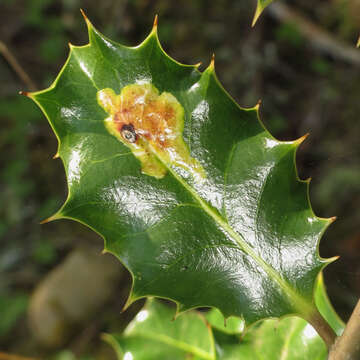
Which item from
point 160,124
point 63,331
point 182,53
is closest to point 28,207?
point 63,331

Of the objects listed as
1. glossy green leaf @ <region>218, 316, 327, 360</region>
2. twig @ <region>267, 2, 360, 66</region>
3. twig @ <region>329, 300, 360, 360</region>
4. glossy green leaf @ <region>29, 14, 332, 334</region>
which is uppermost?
glossy green leaf @ <region>29, 14, 332, 334</region>

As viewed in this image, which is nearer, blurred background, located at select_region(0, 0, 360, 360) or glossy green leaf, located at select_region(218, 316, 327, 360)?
glossy green leaf, located at select_region(218, 316, 327, 360)

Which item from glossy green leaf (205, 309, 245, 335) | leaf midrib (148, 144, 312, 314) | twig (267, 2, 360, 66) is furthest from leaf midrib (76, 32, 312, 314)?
twig (267, 2, 360, 66)

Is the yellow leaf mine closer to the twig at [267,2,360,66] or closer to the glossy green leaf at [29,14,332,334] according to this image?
the glossy green leaf at [29,14,332,334]

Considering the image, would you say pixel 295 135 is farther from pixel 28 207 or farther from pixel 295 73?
pixel 28 207

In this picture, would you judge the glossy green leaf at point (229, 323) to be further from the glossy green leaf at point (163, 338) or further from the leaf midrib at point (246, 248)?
the leaf midrib at point (246, 248)

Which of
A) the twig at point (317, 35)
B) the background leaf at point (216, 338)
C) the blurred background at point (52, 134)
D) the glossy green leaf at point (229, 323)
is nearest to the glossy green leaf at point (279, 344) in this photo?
the background leaf at point (216, 338)
